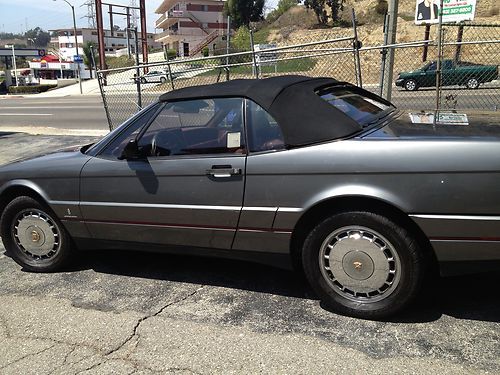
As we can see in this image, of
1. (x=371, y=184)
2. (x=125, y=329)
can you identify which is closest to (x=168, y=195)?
(x=125, y=329)

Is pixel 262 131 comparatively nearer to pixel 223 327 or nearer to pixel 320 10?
pixel 223 327

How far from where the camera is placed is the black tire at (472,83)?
378 inches

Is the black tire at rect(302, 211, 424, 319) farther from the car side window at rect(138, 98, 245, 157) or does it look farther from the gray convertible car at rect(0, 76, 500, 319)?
the car side window at rect(138, 98, 245, 157)

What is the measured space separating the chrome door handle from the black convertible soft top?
0.41 m

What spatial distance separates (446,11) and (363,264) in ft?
23.9

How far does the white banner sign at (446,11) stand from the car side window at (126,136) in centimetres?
576

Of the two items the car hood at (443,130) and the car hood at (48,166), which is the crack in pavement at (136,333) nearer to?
the car hood at (48,166)

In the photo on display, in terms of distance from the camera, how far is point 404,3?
4891cm

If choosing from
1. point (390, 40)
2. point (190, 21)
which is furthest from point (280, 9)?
point (390, 40)

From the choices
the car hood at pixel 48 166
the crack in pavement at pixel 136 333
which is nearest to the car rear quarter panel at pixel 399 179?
the crack in pavement at pixel 136 333

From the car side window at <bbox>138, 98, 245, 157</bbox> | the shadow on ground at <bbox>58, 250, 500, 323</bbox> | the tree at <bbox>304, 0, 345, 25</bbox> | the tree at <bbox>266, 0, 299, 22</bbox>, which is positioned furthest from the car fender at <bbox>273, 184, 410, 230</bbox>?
the tree at <bbox>266, 0, 299, 22</bbox>

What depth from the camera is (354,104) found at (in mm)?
3801

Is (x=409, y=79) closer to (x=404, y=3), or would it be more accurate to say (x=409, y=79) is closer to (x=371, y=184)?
(x=371, y=184)

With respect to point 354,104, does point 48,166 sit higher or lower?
lower
